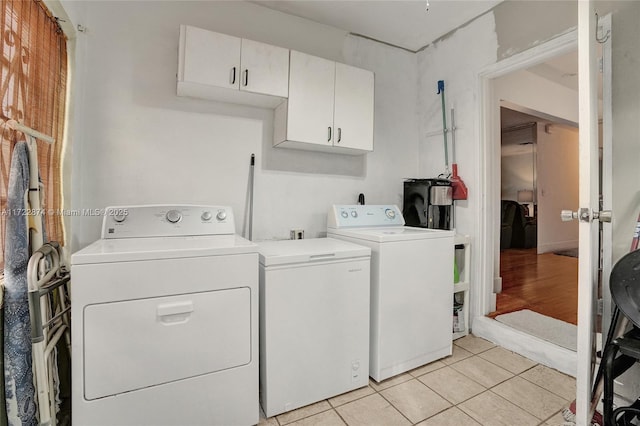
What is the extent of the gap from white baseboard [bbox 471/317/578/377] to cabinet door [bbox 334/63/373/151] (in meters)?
1.75

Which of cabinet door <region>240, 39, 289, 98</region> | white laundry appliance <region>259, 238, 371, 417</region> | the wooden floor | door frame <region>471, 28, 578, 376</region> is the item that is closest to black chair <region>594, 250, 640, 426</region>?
door frame <region>471, 28, 578, 376</region>

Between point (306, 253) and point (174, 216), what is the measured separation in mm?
832

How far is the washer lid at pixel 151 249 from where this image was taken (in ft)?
3.99

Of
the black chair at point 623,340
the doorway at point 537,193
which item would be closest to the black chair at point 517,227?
the doorway at point 537,193

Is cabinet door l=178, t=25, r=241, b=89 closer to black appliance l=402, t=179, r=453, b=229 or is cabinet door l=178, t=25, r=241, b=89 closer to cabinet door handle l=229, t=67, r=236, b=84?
cabinet door handle l=229, t=67, r=236, b=84

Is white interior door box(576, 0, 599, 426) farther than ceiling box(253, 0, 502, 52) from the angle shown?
No

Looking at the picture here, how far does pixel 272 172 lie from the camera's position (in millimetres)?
2395

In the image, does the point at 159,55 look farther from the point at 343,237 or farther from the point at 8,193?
the point at 343,237

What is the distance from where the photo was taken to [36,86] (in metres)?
1.41

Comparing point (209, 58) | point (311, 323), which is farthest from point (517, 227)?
point (209, 58)

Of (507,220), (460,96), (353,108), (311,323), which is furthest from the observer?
(507,220)

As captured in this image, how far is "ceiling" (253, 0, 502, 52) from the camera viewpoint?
232cm

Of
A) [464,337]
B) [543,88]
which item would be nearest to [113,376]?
[464,337]

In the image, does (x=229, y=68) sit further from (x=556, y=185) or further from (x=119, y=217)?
(x=556, y=185)
